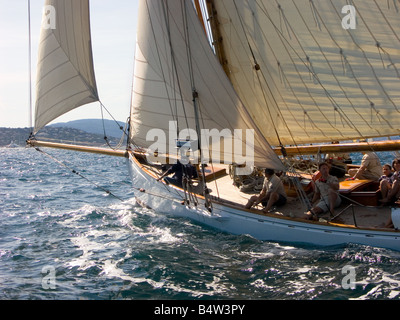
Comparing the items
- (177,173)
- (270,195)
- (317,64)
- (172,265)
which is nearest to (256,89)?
(317,64)

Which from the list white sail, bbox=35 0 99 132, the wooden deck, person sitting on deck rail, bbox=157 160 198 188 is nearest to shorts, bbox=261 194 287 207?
the wooden deck

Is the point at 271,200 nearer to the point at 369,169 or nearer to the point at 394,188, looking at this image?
the point at 394,188

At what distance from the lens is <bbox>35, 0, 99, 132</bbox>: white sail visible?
1180 cm

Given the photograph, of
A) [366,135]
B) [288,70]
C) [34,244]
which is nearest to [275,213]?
[366,135]

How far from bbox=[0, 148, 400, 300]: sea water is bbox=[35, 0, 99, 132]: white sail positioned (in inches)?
153

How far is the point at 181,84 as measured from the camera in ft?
34.0

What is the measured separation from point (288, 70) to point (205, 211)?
4.33 meters

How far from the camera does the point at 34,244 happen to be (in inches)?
423

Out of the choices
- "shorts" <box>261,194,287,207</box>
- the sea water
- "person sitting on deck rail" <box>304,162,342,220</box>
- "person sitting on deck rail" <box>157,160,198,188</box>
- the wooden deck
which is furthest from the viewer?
"person sitting on deck rail" <box>157,160,198,188</box>

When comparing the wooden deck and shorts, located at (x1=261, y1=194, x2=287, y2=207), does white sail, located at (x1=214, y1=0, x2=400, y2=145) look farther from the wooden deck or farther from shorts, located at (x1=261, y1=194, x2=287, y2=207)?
shorts, located at (x1=261, y1=194, x2=287, y2=207)

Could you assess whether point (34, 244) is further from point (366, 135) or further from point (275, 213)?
point (366, 135)

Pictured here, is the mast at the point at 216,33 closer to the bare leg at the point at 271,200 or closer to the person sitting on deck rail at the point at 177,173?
the person sitting on deck rail at the point at 177,173

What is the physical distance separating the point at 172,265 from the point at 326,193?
398 cm
